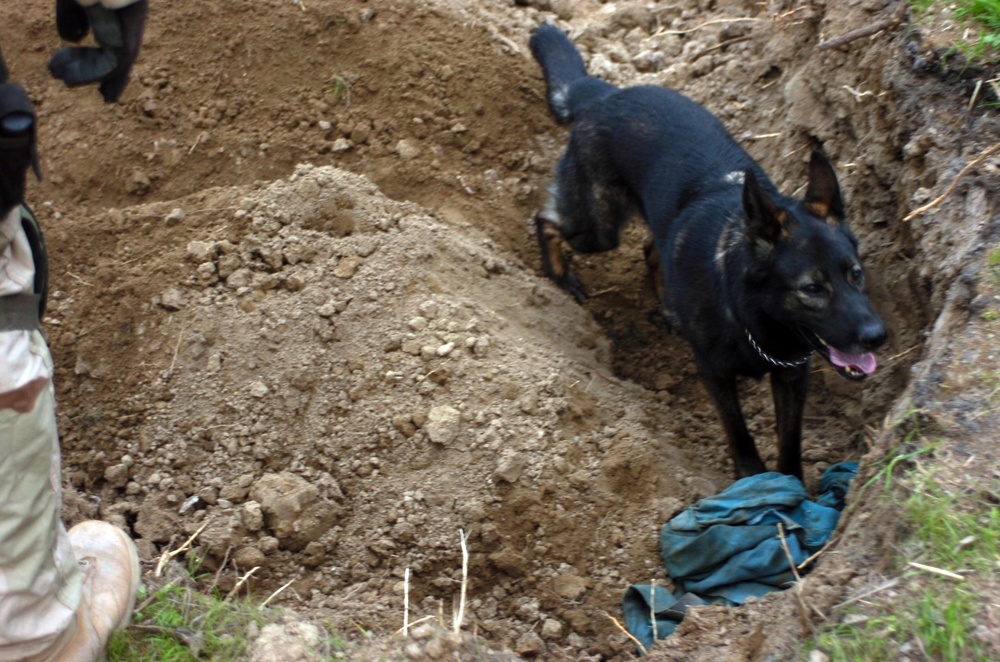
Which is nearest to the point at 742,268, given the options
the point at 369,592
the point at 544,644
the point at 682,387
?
the point at 682,387

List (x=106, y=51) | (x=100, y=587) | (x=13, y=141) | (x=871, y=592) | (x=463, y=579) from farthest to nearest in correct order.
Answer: (x=463, y=579) < (x=100, y=587) < (x=106, y=51) < (x=871, y=592) < (x=13, y=141)

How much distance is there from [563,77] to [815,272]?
2339mm

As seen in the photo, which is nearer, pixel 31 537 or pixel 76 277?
pixel 31 537

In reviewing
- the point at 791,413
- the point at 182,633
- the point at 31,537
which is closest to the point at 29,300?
the point at 31,537

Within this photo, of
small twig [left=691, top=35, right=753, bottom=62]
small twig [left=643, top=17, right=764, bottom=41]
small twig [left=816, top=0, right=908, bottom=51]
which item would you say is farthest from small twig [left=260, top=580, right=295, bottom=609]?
small twig [left=643, top=17, right=764, bottom=41]

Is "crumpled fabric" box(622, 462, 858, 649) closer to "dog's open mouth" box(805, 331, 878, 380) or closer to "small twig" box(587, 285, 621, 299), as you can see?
"dog's open mouth" box(805, 331, 878, 380)

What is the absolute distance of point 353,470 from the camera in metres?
4.16

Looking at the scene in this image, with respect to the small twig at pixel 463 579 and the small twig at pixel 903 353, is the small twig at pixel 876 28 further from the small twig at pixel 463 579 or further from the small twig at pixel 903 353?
the small twig at pixel 463 579

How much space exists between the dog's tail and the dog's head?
1.67m

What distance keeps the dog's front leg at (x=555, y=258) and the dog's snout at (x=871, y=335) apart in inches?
81.2

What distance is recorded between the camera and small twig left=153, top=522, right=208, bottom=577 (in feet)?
12.0

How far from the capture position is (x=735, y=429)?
4363 mm

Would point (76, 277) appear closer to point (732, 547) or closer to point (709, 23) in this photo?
point (732, 547)

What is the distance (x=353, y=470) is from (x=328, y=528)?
277 mm
